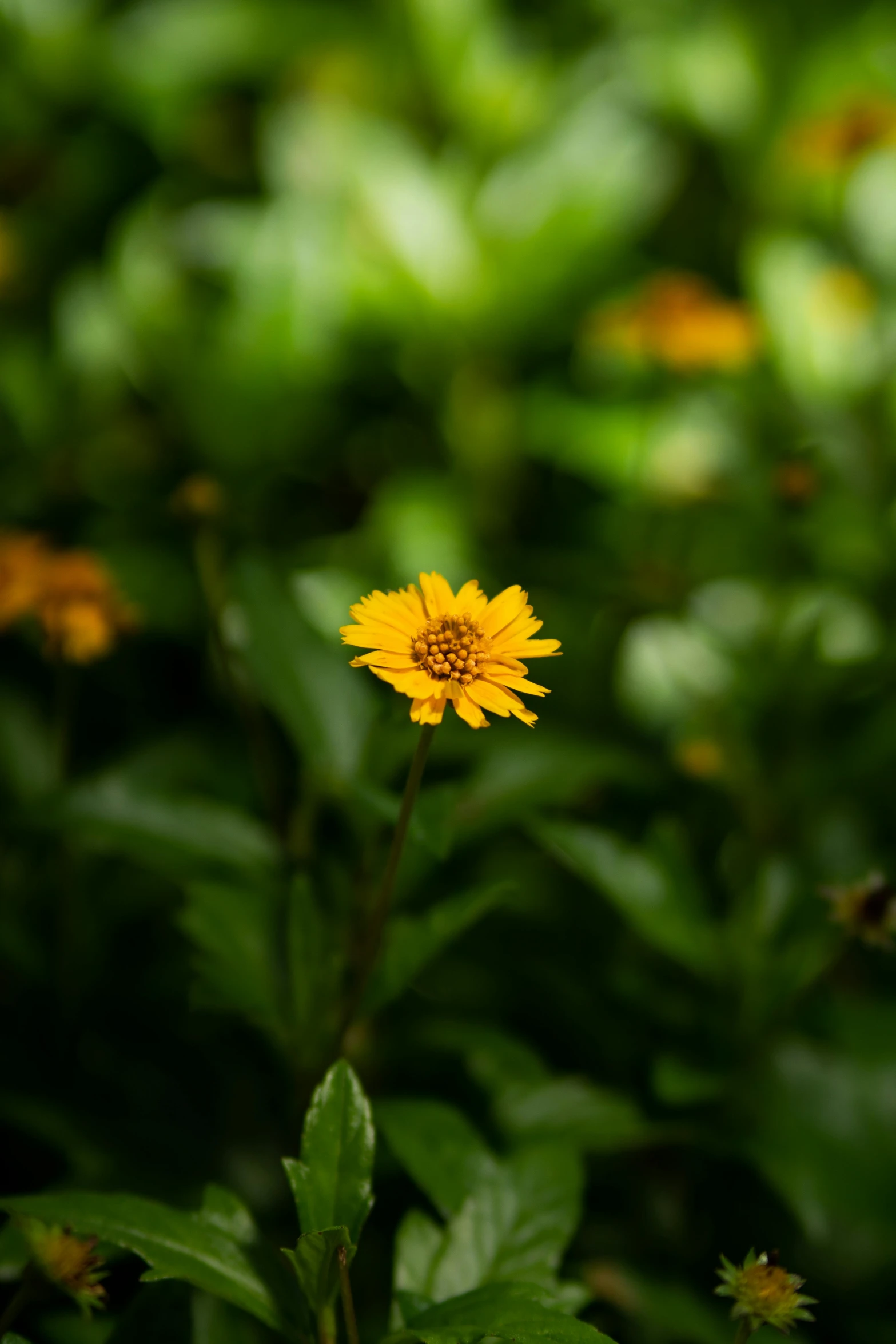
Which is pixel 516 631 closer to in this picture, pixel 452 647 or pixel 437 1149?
pixel 452 647

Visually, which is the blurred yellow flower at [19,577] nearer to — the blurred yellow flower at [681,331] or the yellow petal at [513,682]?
the yellow petal at [513,682]

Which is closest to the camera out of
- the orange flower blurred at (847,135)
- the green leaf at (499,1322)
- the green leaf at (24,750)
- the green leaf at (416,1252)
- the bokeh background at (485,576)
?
the green leaf at (499,1322)

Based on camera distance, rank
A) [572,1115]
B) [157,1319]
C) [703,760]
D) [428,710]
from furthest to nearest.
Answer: [703,760] → [572,1115] → [157,1319] → [428,710]

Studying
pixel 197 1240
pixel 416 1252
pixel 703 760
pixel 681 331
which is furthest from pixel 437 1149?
pixel 681 331

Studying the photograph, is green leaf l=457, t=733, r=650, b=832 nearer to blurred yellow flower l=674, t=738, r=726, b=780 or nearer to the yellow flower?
blurred yellow flower l=674, t=738, r=726, b=780

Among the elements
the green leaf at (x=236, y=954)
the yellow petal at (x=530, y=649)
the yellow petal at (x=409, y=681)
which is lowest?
the green leaf at (x=236, y=954)

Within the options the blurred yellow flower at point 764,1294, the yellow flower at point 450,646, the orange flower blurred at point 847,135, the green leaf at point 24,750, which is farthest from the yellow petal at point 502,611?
the orange flower blurred at point 847,135

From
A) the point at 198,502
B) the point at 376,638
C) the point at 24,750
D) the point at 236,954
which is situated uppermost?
the point at 198,502

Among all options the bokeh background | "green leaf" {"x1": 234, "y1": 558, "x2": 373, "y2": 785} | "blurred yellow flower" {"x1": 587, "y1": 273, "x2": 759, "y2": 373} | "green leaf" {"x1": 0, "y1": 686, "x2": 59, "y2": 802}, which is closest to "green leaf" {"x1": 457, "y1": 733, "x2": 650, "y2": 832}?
the bokeh background

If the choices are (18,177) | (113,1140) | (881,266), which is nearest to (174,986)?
(113,1140)
